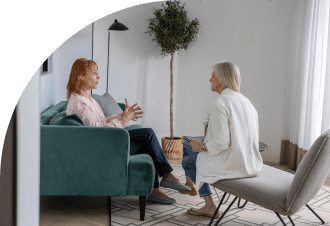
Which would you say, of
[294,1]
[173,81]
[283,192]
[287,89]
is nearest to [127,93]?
[173,81]

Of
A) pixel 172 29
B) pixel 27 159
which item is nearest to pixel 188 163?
pixel 27 159

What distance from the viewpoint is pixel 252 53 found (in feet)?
16.7

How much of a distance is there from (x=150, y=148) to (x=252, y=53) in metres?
2.55

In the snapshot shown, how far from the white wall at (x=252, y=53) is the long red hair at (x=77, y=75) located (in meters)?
2.29

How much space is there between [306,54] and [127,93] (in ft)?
7.88

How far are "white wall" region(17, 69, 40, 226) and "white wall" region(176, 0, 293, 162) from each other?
4.42m

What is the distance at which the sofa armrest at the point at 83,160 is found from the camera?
2688 mm

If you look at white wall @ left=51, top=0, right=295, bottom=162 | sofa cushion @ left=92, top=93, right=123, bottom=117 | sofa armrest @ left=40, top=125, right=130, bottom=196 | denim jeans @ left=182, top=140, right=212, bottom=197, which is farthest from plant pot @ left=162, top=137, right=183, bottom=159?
sofa armrest @ left=40, top=125, right=130, bottom=196

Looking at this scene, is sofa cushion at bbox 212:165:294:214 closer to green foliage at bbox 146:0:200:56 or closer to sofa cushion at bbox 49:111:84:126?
sofa cushion at bbox 49:111:84:126

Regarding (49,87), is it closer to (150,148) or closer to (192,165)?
(150,148)

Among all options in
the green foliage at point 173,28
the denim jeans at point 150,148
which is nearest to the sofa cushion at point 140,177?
the denim jeans at point 150,148

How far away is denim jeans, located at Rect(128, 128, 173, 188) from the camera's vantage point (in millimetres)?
3152

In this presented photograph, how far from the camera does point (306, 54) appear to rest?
437 centimetres

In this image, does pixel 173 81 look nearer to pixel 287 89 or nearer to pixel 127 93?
pixel 127 93
